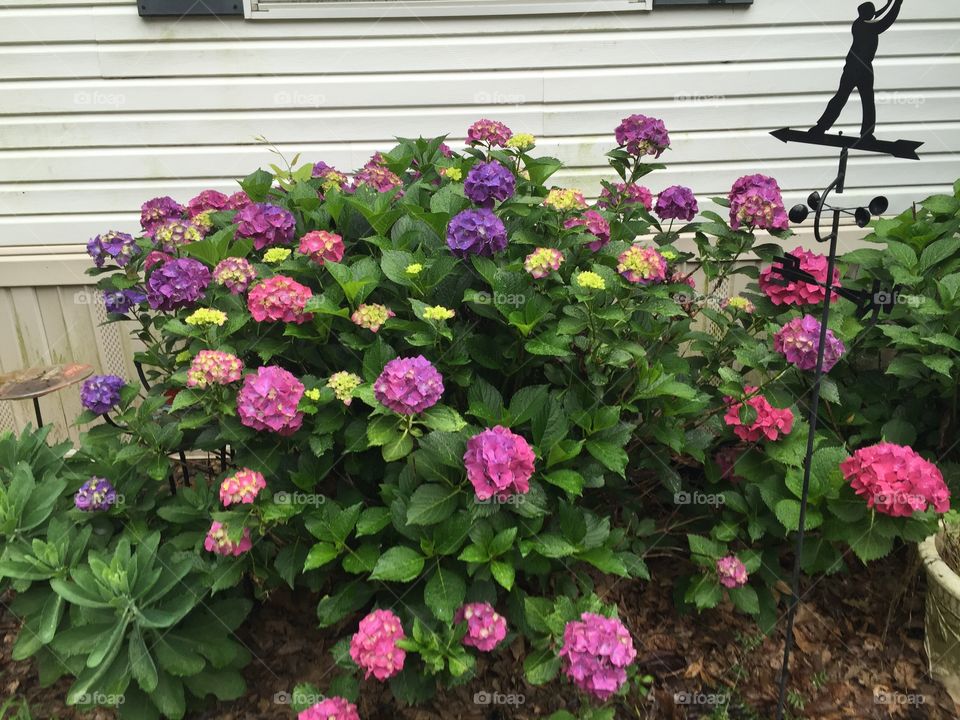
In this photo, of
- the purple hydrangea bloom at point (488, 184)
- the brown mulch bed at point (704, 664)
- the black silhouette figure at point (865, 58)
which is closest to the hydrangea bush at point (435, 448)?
the purple hydrangea bloom at point (488, 184)

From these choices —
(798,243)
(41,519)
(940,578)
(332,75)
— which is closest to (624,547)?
(940,578)

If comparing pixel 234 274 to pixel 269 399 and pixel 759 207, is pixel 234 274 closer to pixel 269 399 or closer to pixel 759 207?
pixel 269 399

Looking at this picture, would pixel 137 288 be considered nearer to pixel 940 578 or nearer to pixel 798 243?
pixel 940 578

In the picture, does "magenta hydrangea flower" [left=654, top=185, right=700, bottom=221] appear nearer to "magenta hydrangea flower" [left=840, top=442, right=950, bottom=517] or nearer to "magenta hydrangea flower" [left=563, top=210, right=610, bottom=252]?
"magenta hydrangea flower" [left=563, top=210, right=610, bottom=252]

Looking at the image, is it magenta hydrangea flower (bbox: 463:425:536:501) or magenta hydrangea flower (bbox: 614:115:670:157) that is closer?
magenta hydrangea flower (bbox: 463:425:536:501)

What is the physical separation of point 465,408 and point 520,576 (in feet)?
1.84

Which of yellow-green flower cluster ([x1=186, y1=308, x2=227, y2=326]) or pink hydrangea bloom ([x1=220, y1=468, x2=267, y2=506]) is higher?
yellow-green flower cluster ([x1=186, y1=308, x2=227, y2=326])

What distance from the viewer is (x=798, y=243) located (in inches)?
147

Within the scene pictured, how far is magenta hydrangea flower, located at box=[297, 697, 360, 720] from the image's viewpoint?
1.75 m

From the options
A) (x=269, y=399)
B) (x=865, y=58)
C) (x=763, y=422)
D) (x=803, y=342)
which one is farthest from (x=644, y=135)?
(x=269, y=399)

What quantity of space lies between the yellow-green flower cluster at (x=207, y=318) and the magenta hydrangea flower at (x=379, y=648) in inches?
36.1

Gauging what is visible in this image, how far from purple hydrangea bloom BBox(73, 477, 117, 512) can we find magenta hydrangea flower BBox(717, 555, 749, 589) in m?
1.87

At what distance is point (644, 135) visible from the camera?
2428 millimetres

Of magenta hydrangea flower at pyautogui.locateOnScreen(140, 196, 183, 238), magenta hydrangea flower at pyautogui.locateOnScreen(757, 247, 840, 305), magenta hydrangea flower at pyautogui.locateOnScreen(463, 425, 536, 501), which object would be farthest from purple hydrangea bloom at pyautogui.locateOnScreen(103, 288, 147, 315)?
magenta hydrangea flower at pyautogui.locateOnScreen(757, 247, 840, 305)
